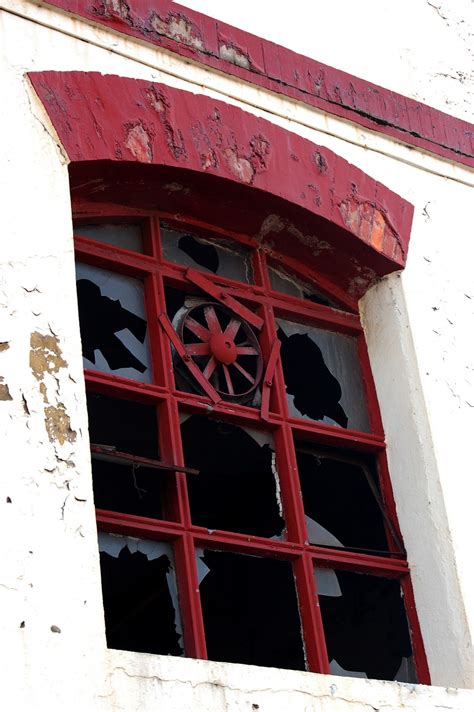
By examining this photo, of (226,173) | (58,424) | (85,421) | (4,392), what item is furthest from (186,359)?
(4,392)

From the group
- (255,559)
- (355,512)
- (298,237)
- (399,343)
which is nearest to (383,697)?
(255,559)

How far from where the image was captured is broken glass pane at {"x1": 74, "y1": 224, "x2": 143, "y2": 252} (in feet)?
19.1

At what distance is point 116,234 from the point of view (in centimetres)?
592

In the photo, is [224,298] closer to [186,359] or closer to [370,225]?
[186,359]

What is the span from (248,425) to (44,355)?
1.17 meters

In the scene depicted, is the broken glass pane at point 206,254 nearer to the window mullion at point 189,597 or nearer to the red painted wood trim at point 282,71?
the red painted wood trim at point 282,71

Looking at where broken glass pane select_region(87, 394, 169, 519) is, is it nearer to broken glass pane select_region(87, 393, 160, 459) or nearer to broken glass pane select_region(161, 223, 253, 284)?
broken glass pane select_region(87, 393, 160, 459)

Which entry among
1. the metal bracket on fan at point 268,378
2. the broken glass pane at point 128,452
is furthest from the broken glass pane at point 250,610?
the metal bracket on fan at point 268,378

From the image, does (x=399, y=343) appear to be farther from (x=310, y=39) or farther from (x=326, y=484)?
(x=310, y=39)

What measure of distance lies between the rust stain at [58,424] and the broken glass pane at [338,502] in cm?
136

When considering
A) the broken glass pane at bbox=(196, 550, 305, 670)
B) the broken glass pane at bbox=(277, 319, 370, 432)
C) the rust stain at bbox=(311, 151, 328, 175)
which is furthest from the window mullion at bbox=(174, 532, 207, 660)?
the rust stain at bbox=(311, 151, 328, 175)

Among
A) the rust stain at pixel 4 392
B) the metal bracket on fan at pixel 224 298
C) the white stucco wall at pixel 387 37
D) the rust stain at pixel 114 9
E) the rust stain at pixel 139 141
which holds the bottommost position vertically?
the rust stain at pixel 4 392

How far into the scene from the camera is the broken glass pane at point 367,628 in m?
5.71

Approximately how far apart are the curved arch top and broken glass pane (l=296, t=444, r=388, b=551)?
86 cm
